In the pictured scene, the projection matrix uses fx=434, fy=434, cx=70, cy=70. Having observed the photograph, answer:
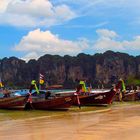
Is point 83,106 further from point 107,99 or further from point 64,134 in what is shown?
point 64,134

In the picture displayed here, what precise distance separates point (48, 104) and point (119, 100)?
19.3m

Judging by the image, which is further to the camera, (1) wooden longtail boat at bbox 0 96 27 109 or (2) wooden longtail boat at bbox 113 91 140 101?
(2) wooden longtail boat at bbox 113 91 140 101

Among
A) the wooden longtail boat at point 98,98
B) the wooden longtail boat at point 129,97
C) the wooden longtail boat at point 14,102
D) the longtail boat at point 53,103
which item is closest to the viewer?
the longtail boat at point 53,103

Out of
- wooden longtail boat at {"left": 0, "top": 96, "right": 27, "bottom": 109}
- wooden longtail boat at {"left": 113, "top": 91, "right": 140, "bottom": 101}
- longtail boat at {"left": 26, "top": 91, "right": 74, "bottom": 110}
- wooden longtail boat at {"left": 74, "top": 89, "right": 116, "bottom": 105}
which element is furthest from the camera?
wooden longtail boat at {"left": 113, "top": 91, "right": 140, "bottom": 101}

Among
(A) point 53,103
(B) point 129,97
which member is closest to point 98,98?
(A) point 53,103

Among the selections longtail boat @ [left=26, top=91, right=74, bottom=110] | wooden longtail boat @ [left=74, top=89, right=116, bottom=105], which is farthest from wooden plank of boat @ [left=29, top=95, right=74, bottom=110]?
wooden longtail boat @ [left=74, top=89, right=116, bottom=105]

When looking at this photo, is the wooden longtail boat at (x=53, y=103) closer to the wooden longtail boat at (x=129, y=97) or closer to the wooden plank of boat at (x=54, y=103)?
the wooden plank of boat at (x=54, y=103)

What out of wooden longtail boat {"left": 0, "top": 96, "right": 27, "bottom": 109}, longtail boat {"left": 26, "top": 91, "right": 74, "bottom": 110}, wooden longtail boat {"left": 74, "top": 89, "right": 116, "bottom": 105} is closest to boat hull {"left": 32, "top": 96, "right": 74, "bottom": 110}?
longtail boat {"left": 26, "top": 91, "right": 74, "bottom": 110}

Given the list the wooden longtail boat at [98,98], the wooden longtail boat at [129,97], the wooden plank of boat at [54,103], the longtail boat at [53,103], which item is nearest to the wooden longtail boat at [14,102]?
the longtail boat at [53,103]

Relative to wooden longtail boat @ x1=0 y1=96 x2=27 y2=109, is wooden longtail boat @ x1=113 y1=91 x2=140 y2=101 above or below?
below

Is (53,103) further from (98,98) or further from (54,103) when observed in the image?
(98,98)

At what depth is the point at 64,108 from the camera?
3306 centimetres

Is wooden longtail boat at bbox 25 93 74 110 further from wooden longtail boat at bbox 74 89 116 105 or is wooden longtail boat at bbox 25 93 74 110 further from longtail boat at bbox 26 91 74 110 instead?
wooden longtail boat at bbox 74 89 116 105

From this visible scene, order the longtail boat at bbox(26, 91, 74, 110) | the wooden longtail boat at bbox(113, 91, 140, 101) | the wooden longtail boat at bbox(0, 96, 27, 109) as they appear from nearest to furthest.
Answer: the longtail boat at bbox(26, 91, 74, 110) < the wooden longtail boat at bbox(0, 96, 27, 109) < the wooden longtail boat at bbox(113, 91, 140, 101)
